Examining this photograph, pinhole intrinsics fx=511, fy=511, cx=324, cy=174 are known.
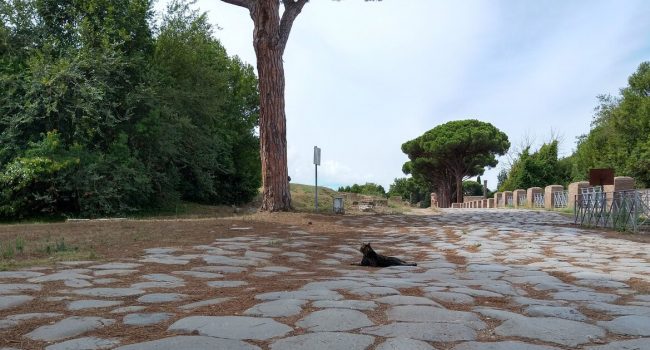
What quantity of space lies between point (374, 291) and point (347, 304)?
566mm

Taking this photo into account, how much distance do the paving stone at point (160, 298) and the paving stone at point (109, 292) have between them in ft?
0.56

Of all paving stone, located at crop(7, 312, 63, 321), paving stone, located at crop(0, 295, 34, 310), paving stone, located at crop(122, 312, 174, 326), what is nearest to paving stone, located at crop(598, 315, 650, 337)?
paving stone, located at crop(122, 312, 174, 326)

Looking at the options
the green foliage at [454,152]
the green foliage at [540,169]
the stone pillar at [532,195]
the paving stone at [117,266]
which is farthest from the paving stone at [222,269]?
the green foliage at [454,152]

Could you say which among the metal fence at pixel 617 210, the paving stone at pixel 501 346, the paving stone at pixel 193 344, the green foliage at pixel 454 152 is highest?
the green foliage at pixel 454 152

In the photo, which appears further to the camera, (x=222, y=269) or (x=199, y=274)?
(x=222, y=269)

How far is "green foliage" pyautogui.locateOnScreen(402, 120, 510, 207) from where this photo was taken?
43.4 m

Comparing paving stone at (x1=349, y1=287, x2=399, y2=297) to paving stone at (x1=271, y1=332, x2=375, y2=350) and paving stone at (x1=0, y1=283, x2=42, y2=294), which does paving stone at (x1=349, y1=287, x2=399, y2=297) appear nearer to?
paving stone at (x1=271, y1=332, x2=375, y2=350)

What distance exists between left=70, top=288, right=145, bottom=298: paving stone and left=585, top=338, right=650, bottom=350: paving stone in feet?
9.76

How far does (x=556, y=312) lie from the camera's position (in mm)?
3152

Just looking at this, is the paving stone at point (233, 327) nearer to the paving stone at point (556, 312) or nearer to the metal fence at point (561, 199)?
the paving stone at point (556, 312)

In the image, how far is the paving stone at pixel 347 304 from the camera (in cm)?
317

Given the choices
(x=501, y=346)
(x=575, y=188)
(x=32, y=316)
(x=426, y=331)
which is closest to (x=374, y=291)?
(x=426, y=331)

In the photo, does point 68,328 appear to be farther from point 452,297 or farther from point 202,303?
point 452,297

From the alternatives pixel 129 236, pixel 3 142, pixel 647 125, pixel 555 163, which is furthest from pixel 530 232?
pixel 555 163
